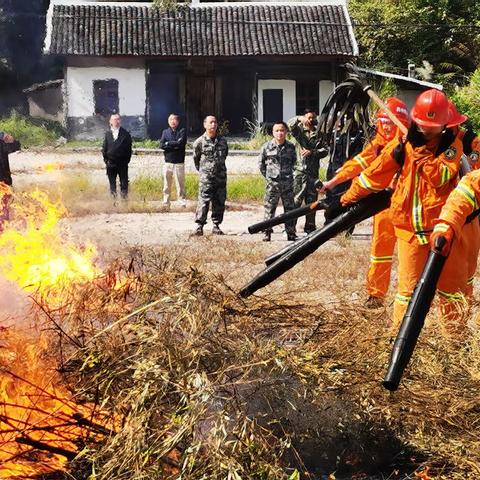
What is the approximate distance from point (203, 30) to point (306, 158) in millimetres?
17773

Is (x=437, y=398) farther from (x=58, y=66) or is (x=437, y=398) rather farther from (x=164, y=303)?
(x=58, y=66)

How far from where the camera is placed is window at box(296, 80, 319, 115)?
93.4ft

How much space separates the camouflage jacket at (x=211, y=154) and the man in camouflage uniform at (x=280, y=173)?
80cm

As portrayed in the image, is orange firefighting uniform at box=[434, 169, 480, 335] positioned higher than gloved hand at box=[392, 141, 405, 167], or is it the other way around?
gloved hand at box=[392, 141, 405, 167]

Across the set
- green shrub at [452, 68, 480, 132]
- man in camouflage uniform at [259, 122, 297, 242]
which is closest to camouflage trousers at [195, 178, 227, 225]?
man in camouflage uniform at [259, 122, 297, 242]

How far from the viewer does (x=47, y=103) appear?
30.4 meters

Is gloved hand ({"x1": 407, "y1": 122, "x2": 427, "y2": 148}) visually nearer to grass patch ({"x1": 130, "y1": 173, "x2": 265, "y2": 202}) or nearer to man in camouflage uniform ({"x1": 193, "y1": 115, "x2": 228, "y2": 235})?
man in camouflage uniform ({"x1": 193, "y1": 115, "x2": 228, "y2": 235})

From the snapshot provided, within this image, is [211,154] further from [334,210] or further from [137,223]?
[334,210]

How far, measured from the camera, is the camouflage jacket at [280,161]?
11211 mm

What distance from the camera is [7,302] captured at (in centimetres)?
481

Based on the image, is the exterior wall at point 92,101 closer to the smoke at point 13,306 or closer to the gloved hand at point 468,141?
the gloved hand at point 468,141

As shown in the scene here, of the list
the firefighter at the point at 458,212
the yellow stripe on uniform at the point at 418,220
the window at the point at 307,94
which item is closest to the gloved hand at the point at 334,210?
the yellow stripe on uniform at the point at 418,220

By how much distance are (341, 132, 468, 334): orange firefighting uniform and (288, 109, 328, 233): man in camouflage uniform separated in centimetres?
561

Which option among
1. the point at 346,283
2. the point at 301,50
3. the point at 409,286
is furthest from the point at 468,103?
the point at 409,286
